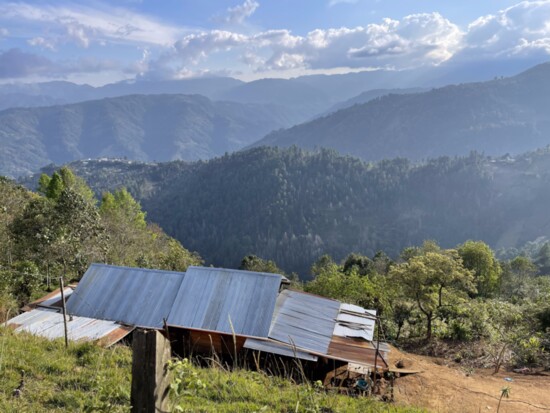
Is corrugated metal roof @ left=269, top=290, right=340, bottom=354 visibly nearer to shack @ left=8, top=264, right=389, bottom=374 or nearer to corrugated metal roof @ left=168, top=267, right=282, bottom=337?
shack @ left=8, top=264, right=389, bottom=374

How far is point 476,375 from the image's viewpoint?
10852 millimetres

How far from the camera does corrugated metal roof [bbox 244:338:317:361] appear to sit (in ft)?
30.4

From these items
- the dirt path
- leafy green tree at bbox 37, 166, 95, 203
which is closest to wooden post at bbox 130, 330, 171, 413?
the dirt path

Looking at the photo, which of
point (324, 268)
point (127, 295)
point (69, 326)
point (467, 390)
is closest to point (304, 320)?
point (467, 390)

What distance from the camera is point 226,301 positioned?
10.8 metres

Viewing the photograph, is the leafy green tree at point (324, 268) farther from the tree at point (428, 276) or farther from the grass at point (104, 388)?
the grass at point (104, 388)

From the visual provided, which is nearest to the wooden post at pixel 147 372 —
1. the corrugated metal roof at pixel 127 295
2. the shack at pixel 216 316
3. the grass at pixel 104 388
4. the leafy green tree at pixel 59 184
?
the grass at pixel 104 388

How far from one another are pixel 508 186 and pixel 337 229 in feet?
194

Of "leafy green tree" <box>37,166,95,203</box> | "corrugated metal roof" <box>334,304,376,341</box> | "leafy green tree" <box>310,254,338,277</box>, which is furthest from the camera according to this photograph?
"leafy green tree" <box>37,166,95,203</box>

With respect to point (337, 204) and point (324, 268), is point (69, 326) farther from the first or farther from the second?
point (337, 204)

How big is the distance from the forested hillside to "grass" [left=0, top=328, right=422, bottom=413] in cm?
9061

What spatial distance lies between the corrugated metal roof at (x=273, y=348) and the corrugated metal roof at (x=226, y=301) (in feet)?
0.66

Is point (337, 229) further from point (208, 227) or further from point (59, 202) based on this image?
point (59, 202)

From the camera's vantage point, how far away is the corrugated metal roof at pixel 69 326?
9.24 meters
